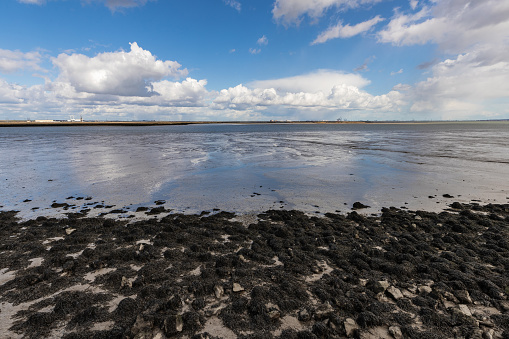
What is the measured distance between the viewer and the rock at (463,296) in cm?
545

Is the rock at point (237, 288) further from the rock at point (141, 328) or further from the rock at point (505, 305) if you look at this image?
the rock at point (505, 305)

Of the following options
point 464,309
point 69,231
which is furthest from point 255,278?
point 69,231

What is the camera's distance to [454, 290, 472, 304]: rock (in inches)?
214

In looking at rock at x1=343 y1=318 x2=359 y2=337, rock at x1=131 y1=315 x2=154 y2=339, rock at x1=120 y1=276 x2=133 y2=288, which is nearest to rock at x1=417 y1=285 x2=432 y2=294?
rock at x1=343 y1=318 x2=359 y2=337

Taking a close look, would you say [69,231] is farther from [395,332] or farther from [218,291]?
[395,332]

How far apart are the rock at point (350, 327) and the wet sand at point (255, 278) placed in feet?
0.07

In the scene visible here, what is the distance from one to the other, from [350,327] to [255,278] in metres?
2.47

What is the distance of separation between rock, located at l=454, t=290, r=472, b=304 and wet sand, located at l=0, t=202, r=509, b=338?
2 cm

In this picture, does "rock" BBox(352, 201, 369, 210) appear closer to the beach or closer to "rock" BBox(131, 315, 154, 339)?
the beach

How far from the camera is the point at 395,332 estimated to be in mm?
4648

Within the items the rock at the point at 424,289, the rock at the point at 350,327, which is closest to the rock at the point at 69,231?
the rock at the point at 350,327

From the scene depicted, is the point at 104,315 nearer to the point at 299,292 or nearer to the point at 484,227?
the point at 299,292

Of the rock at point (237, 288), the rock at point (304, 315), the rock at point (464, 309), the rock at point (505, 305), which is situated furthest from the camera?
the rock at point (237, 288)

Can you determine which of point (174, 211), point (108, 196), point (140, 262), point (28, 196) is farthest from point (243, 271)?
point (28, 196)
